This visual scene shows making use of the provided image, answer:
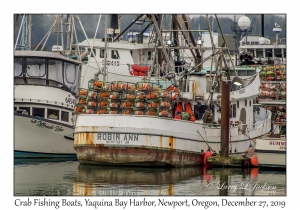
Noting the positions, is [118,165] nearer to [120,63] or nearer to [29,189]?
[29,189]

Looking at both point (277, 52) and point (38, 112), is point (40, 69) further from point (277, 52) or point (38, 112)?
point (277, 52)

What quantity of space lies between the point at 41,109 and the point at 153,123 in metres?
7.53

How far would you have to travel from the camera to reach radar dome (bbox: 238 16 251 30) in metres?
62.4

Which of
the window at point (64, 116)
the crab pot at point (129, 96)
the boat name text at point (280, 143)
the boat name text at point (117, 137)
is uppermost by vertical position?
the crab pot at point (129, 96)

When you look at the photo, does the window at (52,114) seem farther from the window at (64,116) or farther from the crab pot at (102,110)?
the crab pot at (102,110)

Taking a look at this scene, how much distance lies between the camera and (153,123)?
111ft

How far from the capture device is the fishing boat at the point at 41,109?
39000 mm

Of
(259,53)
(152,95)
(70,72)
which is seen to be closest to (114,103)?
(152,95)

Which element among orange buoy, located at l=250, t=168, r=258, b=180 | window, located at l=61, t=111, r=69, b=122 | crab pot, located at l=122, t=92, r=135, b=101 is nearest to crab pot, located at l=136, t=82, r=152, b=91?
crab pot, located at l=122, t=92, r=135, b=101

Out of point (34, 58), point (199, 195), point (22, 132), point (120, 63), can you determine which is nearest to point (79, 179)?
point (199, 195)

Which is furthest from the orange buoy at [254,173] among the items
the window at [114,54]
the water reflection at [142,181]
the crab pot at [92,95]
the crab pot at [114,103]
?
the window at [114,54]

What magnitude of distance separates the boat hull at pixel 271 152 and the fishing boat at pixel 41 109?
917 centimetres

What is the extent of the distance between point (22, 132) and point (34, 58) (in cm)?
424

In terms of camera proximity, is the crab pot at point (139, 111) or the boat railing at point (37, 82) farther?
the boat railing at point (37, 82)
